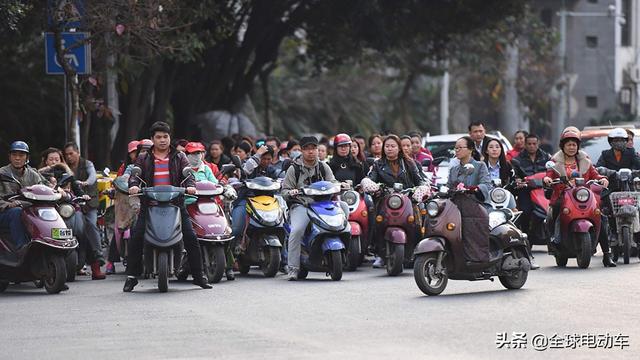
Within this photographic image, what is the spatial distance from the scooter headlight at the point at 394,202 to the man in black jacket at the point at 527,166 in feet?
10.8

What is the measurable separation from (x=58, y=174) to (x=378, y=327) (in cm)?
678

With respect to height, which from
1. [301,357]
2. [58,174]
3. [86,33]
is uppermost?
[86,33]

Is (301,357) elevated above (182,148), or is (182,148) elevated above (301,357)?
(182,148)

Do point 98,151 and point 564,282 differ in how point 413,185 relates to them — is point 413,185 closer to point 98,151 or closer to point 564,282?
point 564,282

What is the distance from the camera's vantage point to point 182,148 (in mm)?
19344

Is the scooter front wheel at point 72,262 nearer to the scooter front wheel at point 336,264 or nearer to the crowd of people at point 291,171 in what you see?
the crowd of people at point 291,171

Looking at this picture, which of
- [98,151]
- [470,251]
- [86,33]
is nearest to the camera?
[470,251]

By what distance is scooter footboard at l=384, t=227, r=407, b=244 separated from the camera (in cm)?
1759

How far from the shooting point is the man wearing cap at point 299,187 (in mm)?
17172

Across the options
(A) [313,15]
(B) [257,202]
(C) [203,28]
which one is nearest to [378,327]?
(B) [257,202]

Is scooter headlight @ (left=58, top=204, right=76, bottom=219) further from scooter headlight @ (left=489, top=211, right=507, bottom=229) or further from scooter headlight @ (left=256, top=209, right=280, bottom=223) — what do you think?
scooter headlight @ (left=489, top=211, right=507, bottom=229)

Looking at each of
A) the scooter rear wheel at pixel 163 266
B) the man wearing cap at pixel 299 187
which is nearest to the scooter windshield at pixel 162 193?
the scooter rear wheel at pixel 163 266

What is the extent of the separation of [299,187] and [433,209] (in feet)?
9.42

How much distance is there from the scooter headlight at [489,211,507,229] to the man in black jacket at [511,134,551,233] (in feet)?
18.0
